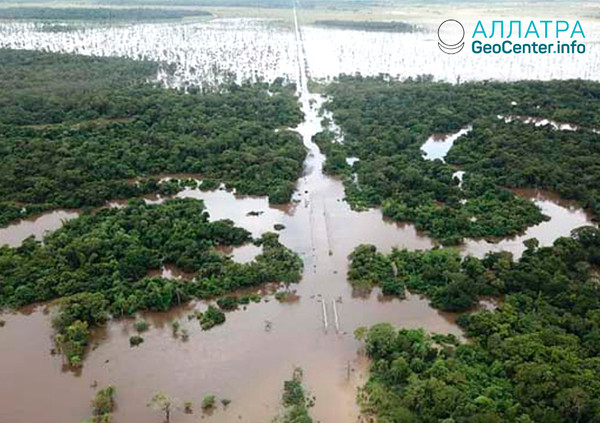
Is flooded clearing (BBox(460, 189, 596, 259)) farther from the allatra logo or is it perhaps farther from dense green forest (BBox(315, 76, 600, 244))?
the allatra logo

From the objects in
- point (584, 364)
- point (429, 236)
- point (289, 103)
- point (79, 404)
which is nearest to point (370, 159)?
point (429, 236)

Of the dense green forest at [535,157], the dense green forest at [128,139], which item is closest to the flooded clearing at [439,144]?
the dense green forest at [535,157]

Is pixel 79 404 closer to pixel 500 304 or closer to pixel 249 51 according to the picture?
pixel 500 304

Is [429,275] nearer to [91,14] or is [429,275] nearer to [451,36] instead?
[451,36]

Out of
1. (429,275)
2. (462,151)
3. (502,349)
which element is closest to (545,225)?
(462,151)

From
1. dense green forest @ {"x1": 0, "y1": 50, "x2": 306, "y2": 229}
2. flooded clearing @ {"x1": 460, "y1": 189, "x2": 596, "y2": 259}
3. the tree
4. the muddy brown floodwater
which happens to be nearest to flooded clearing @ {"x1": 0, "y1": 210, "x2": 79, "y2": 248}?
dense green forest @ {"x1": 0, "y1": 50, "x2": 306, "y2": 229}
